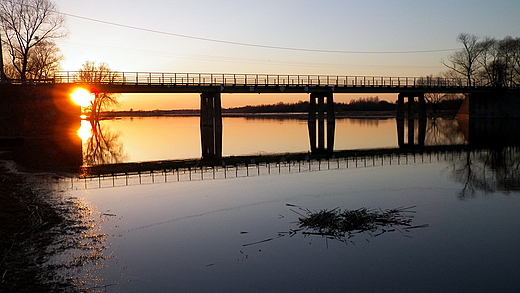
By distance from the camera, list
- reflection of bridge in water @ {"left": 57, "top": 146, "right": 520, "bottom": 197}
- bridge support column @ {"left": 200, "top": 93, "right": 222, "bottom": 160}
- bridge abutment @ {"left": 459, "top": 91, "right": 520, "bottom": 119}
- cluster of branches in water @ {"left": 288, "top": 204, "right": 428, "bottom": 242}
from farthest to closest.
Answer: bridge abutment @ {"left": 459, "top": 91, "right": 520, "bottom": 119}, bridge support column @ {"left": 200, "top": 93, "right": 222, "bottom": 160}, reflection of bridge in water @ {"left": 57, "top": 146, "right": 520, "bottom": 197}, cluster of branches in water @ {"left": 288, "top": 204, "right": 428, "bottom": 242}

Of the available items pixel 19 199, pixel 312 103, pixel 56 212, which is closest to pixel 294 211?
pixel 56 212

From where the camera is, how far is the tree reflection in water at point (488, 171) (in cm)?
1770

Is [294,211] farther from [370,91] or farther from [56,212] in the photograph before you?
[370,91]

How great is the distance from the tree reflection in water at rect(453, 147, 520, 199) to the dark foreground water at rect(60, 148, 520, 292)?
12 centimetres

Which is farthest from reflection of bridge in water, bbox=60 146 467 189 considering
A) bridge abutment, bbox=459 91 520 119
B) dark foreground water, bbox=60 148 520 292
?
bridge abutment, bbox=459 91 520 119

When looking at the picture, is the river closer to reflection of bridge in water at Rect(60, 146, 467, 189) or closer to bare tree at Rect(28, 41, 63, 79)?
reflection of bridge in water at Rect(60, 146, 467, 189)

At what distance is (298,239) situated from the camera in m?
11.1

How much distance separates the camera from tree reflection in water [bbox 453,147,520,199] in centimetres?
1770

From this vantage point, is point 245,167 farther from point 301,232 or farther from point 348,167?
point 301,232

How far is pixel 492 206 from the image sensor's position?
47.2 ft

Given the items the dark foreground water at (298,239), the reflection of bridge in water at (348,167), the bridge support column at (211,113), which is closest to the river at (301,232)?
the dark foreground water at (298,239)

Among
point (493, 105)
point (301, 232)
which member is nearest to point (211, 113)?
point (301, 232)

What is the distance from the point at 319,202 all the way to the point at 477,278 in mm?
6809

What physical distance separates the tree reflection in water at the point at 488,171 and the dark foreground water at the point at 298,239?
0.39 feet
